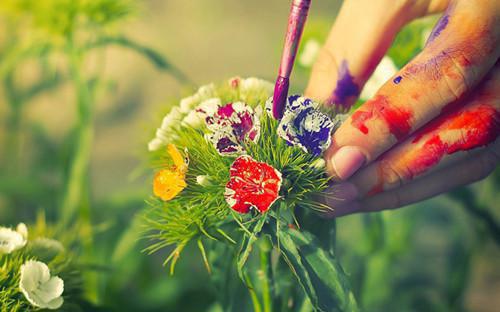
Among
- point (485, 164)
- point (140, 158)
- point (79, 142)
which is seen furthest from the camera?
point (79, 142)

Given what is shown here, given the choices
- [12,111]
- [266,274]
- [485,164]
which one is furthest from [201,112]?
[12,111]

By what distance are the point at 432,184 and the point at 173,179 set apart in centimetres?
22

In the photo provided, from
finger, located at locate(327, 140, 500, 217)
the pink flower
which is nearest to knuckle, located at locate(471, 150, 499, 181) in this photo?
finger, located at locate(327, 140, 500, 217)

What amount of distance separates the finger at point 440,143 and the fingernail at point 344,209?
1 centimetres

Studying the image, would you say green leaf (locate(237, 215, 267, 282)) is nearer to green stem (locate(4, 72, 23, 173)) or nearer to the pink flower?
the pink flower

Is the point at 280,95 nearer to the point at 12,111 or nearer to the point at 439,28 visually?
the point at 439,28

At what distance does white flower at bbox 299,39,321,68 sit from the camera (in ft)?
2.89

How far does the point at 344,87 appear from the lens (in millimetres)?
622

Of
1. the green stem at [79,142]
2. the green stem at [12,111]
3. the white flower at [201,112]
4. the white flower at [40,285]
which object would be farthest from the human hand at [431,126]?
the green stem at [12,111]

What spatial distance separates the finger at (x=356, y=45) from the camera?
619 millimetres

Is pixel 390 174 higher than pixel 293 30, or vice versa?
pixel 293 30

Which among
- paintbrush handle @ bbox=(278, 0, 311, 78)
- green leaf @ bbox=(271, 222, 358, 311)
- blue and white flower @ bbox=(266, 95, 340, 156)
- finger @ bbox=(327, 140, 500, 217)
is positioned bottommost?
green leaf @ bbox=(271, 222, 358, 311)

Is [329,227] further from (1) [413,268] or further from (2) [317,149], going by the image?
(1) [413,268]

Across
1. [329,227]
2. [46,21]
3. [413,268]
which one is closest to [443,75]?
[329,227]
